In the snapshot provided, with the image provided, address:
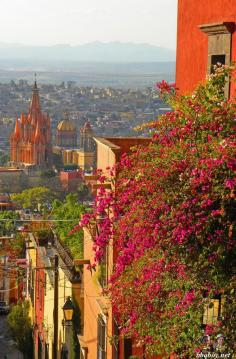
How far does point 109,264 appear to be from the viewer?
6.42m

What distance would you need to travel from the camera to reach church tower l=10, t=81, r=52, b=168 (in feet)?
372

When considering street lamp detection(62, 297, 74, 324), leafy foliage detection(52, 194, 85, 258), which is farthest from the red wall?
street lamp detection(62, 297, 74, 324)

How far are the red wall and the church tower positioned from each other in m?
105

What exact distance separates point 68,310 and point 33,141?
103 m

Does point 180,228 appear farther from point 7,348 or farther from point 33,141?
point 33,141

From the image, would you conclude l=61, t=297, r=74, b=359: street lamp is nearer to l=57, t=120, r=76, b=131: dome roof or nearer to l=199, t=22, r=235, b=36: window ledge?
l=199, t=22, r=235, b=36: window ledge

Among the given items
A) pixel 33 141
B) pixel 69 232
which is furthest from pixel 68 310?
pixel 33 141

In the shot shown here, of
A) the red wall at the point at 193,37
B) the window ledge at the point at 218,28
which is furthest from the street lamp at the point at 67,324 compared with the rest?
the window ledge at the point at 218,28

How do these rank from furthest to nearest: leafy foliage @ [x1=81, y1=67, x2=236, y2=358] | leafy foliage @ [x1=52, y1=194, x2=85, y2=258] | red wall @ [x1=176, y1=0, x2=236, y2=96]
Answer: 1. leafy foliage @ [x1=52, y1=194, x2=85, y2=258]
2. red wall @ [x1=176, y1=0, x2=236, y2=96]
3. leafy foliage @ [x1=81, y1=67, x2=236, y2=358]

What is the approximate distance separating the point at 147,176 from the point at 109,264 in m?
1.97

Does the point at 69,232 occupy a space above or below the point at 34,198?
above

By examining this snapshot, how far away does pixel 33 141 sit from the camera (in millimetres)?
113250

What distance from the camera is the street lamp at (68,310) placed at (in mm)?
10102

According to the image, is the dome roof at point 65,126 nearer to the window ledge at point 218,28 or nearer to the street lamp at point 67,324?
the street lamp at point 67,324
